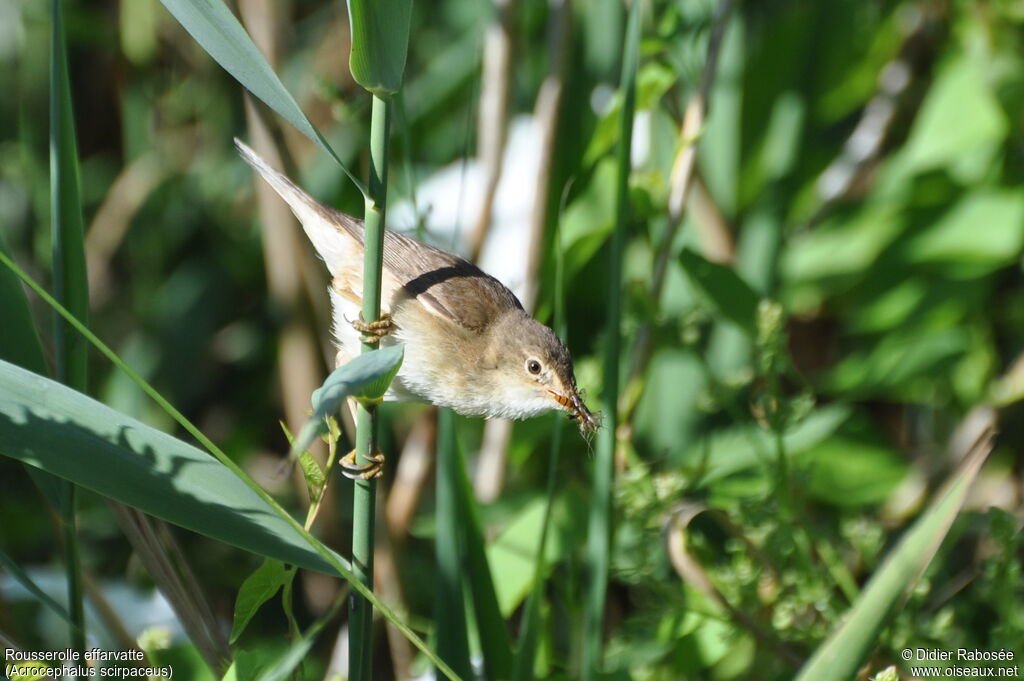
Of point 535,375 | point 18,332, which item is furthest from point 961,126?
point 18,332

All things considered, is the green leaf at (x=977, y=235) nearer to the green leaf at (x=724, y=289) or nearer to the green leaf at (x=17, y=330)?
the green leaf at (x=724, y=289)

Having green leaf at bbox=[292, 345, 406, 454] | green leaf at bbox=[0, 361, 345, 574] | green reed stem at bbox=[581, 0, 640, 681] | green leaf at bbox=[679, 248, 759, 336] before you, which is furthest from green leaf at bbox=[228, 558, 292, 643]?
green leaf at bbox=[679, 248, 759, 336]

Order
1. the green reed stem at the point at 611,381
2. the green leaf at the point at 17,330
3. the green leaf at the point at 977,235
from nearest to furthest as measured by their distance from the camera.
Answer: the green leaf at the point at 17,330 < the green reed stem at the point at 611,381 < the green leaf at the point at 977,235

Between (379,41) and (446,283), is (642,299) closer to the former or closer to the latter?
(446,283)

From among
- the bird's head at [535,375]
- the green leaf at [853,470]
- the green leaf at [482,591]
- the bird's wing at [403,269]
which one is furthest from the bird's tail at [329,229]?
the green leaf at [853,470]

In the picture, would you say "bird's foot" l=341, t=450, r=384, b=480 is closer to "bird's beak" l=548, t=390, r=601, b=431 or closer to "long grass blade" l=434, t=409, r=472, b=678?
"long grass blade" l=434, t=409, r=472, b=678
